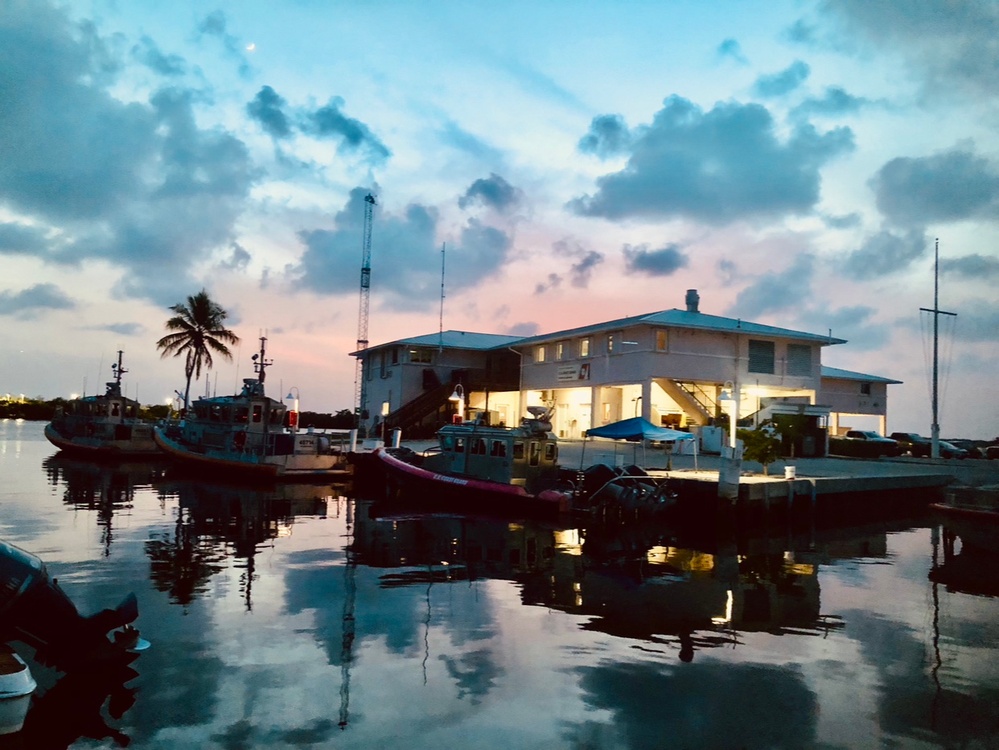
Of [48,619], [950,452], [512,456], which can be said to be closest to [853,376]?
[950,452]

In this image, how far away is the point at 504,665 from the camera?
9414 millimetres

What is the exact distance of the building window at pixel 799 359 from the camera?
41.9m

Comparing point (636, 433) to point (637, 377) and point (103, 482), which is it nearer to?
point (637, 377)

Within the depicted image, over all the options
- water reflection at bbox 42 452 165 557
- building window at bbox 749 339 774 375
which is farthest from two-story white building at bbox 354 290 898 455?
water reflection at bbox 42 452 165 557

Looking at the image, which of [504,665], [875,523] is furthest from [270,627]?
[875,523]

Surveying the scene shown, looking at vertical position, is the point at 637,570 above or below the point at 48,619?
below

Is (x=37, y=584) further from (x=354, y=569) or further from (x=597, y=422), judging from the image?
(x=597, y=422)

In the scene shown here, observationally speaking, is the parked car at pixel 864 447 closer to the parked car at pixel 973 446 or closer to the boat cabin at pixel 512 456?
the parked car at pixel 973 446

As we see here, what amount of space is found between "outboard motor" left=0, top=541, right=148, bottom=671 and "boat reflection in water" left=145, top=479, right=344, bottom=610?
11.2ft

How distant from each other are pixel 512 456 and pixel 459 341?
95.8 ft

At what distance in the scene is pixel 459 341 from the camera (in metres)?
53.4

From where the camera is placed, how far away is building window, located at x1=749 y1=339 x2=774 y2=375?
4075cm

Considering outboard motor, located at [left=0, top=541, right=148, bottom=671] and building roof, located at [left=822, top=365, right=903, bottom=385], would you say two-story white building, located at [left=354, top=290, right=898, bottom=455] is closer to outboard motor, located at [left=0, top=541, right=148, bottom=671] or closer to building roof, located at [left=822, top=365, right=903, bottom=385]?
building roof, located at [left=822, top=365, right=903, bottom=385]

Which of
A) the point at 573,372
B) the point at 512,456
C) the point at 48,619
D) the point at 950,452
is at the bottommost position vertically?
the point at 48,619
